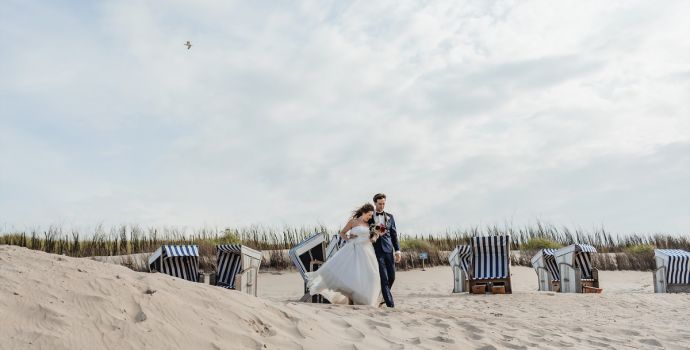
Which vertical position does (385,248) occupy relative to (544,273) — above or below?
above

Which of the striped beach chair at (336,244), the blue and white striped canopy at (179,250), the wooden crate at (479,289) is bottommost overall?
the wooden crate at (479,289)

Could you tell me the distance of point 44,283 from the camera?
171 inches

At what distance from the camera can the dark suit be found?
8359 mm

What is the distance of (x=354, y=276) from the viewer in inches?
324

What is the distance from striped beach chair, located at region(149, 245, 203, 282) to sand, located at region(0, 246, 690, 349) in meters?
5.47

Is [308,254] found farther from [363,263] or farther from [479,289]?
[479,289]

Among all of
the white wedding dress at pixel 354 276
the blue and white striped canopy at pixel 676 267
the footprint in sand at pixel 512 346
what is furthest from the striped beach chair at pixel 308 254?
the blue and white striped canopy at pixel 676 267

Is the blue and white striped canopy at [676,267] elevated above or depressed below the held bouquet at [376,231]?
below

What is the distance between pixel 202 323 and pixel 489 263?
948cm

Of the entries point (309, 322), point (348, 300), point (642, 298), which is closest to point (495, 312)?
point (348, 300)

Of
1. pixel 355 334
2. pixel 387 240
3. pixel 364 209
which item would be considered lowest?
pixel 355 334

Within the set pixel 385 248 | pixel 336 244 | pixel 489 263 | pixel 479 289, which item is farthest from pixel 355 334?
pixel 489 263

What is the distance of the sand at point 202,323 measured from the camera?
3.85 metres

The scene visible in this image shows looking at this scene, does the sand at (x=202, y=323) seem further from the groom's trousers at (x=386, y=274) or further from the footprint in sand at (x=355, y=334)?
the groom's trousers at (x=386, y=274)
